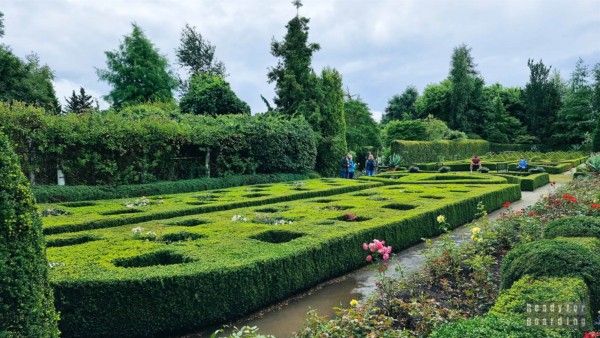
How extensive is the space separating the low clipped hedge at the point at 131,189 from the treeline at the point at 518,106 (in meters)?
30.2

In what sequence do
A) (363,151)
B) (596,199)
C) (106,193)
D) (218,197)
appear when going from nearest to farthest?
1. (596,199)
2. (218,197)
3. (106,193)
4. (363,151)

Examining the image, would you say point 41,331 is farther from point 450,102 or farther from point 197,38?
point 450,102

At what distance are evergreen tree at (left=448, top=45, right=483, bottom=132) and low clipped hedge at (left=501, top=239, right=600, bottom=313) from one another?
52065 mm

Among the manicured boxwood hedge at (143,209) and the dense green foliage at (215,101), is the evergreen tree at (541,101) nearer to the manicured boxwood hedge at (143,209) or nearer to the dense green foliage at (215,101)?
the dense green foliage at (215,101)

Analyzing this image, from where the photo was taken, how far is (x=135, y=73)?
4222 centimetres

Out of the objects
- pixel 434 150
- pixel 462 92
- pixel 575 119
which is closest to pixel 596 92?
pixel 575 119

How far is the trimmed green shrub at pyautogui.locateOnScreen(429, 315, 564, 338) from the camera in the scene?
2908 mm

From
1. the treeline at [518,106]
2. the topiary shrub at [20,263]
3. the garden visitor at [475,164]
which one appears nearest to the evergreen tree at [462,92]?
the treeline at [518,106]

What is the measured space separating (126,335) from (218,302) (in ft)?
3.31

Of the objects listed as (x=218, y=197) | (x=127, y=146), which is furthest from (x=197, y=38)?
(x=218, y=197)

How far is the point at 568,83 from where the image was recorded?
58.8 metres

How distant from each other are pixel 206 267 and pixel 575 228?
14.1 ft

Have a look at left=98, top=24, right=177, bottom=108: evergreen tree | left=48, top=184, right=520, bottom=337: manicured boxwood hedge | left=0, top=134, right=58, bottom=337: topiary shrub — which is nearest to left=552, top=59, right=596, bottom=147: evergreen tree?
left=98, top=24, right=177, bottom=108: evergreen tree

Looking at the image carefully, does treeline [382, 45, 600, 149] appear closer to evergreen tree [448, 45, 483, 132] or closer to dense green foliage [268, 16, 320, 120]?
evergreen tree [448, 45, 483, 132]
